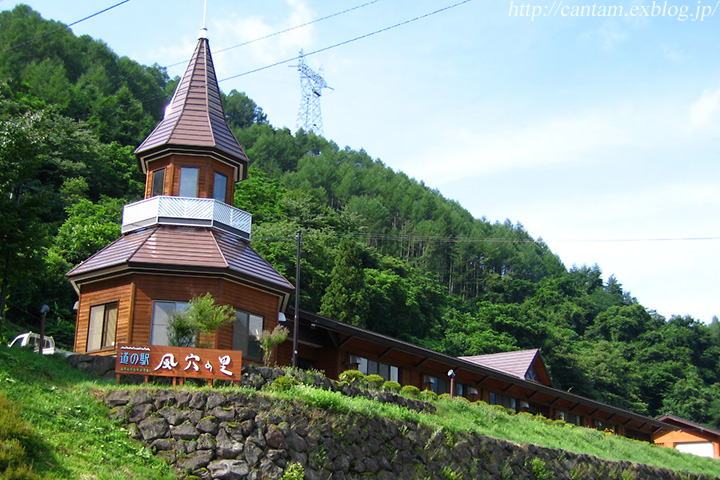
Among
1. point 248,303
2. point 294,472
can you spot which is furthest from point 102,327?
point 294,472

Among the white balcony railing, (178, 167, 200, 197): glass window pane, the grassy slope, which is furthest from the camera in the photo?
(178, 167, 200, 197): glass window pane

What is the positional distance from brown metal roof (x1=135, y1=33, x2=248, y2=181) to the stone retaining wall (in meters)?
10.6

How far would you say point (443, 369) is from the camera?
34531mm

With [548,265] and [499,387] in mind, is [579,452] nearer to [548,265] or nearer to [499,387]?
[499,387]

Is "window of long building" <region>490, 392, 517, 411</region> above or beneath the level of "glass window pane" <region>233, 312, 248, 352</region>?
beneath

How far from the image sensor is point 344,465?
57.1 ft

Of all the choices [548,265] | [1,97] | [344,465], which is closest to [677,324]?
[548,265]

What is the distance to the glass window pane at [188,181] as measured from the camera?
2509 cm

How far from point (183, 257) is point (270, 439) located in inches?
321

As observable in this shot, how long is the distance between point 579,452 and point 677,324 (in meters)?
67.1

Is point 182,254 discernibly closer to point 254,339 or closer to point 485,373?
point 254,339

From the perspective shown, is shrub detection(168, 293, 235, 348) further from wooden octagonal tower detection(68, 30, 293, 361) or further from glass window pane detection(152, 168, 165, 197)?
glass window pane detection(152, 168, 165, 197)

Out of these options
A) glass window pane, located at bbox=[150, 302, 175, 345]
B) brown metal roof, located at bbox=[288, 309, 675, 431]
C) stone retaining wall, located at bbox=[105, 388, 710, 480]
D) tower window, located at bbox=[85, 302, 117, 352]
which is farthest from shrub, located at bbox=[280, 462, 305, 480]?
brown metal roof, located at bbox=[288, 309, 675, 431]

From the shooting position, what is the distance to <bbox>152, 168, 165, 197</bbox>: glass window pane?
25548mm
